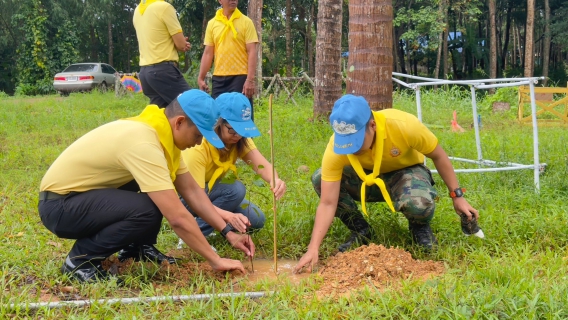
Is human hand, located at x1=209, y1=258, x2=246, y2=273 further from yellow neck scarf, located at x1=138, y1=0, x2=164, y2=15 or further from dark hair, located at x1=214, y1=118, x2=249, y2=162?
yellow neck scarf, located at x1=138, y1=0, x2=164, y2=15

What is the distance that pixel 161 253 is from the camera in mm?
3408

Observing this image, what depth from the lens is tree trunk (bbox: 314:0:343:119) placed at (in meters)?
7.56

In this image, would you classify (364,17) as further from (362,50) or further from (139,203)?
(139,203)

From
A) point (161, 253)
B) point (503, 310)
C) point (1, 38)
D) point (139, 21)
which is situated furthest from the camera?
point (1, 38)

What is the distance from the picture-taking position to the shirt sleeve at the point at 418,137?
3.14m

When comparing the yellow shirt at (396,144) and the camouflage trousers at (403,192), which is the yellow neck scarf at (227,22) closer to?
the camouflage trousers at (403,192)

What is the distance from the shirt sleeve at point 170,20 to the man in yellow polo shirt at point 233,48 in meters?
0.47

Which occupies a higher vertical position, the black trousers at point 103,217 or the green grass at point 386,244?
the black trousers at point 103,217

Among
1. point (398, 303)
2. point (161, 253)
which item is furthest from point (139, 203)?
point (398, 303)

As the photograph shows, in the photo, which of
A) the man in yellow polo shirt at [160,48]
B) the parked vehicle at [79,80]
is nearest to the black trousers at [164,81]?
the man in yellow polo shirt at [160,48]

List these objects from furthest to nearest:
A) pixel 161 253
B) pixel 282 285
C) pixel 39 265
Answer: pixel 161 253 → pixel 39 265 → pixel 282 285

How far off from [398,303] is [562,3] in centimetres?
2608

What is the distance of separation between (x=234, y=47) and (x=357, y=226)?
2559mm

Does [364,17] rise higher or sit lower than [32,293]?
higher
